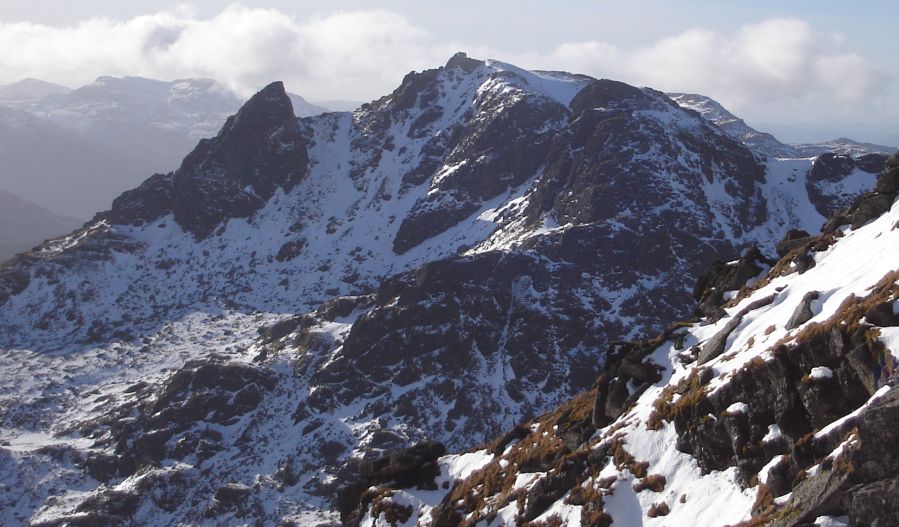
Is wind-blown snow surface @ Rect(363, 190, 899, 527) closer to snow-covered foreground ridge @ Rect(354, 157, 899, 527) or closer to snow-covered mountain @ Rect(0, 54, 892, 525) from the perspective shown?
snow-covered foreground ridge @ Rect(354, 157, 899, 527)

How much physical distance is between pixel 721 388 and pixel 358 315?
397ft

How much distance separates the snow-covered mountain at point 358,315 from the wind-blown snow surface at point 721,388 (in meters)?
74.4

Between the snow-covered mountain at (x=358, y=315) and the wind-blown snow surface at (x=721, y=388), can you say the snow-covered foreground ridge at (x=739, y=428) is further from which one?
the snow-covered mountain at (x=358, y=315)

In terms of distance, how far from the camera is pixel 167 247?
648 ft

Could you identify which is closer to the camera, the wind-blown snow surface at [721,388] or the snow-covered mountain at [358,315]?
the wind-blown snow surface at [721,388]

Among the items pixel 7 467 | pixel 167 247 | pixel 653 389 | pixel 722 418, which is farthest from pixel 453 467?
pixel 167 247

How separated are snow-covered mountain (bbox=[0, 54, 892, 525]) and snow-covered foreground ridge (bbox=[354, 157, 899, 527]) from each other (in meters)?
67.6

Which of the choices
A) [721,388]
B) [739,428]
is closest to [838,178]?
[721,388]

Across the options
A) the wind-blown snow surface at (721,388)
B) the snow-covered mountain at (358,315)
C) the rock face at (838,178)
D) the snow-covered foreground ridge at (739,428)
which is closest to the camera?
the snow-covered foreground ridge at (739,428)

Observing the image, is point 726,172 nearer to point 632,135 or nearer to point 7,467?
point 632,135

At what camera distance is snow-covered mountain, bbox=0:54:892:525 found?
120 meters

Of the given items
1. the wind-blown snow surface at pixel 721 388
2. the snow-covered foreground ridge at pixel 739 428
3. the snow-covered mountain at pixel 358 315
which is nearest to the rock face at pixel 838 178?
the snow-covered mountain at pixel 358 315

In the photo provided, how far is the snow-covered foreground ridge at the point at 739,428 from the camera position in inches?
1059

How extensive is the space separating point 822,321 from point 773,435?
16.8ft
